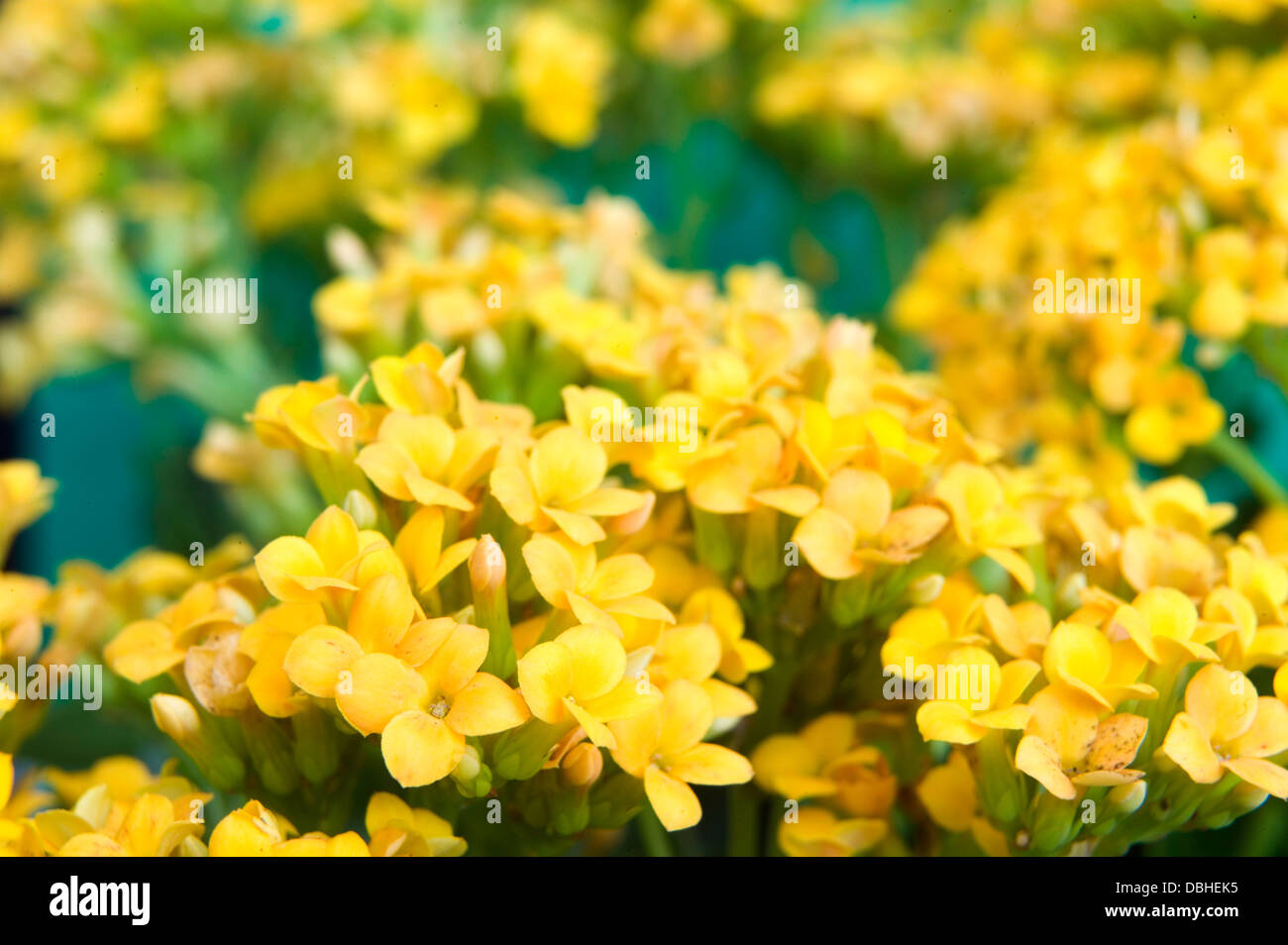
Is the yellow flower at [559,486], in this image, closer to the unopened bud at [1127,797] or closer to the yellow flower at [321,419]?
the yellow flower at [321,419]

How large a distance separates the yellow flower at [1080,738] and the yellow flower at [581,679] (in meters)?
0.17

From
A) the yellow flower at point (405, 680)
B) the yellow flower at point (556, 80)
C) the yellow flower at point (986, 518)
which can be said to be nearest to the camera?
the yellow flower at point (405, 680)

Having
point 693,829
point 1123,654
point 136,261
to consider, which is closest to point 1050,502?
point 1123,654

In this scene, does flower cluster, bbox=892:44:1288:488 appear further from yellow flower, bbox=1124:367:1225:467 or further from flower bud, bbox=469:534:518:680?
flower bud, bbox=469:534:518:680

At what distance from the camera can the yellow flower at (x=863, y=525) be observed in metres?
0.52

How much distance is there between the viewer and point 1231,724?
0.48 metres

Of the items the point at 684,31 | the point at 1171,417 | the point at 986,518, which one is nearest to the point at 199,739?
the point at 986,518

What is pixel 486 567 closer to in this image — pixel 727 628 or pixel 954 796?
pixel 727 628

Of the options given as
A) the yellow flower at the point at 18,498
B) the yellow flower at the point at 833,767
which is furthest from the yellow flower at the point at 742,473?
the yellow flower at the point at 18,498

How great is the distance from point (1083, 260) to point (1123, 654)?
1.28 feet

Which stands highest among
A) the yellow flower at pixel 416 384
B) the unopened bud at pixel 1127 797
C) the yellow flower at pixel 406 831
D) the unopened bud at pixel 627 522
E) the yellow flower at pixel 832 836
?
the yellow flower at pixel 416 384

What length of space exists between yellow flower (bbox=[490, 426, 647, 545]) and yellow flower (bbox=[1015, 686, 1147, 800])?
0.65 feet
